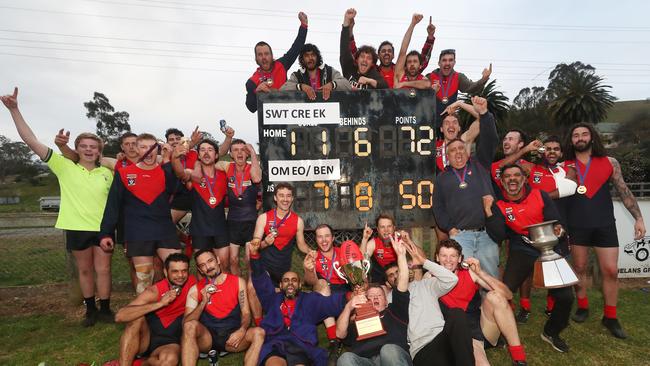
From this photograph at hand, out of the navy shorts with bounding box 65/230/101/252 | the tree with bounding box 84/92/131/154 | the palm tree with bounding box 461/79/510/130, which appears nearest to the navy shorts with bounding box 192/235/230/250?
the navy shorts with bounding box 65/230/101/252

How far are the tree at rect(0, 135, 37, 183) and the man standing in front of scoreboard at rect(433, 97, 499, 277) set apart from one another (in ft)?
258

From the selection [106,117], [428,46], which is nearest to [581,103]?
[428,46]

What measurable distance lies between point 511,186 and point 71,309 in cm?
772

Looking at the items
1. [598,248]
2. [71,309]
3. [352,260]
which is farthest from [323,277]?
[71,309]

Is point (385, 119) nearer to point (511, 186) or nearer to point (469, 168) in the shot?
point (469, 168)

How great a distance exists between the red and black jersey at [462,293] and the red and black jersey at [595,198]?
2.31 meters

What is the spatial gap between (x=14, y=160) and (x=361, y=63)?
8460cm

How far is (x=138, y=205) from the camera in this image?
5195mm

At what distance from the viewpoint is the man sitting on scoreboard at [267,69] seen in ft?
21.0

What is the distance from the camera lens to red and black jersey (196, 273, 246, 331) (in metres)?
4.37

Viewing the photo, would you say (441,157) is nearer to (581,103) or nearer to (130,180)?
(130,180)

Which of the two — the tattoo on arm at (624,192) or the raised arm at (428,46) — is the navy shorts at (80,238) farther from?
the tattoo on arm at (624,192)

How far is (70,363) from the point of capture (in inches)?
184

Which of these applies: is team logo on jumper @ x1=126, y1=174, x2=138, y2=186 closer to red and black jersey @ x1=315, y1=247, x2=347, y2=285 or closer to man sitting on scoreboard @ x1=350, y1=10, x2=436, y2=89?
red and black jersey @ x1=315, y1=247, x2=347, y2=285
